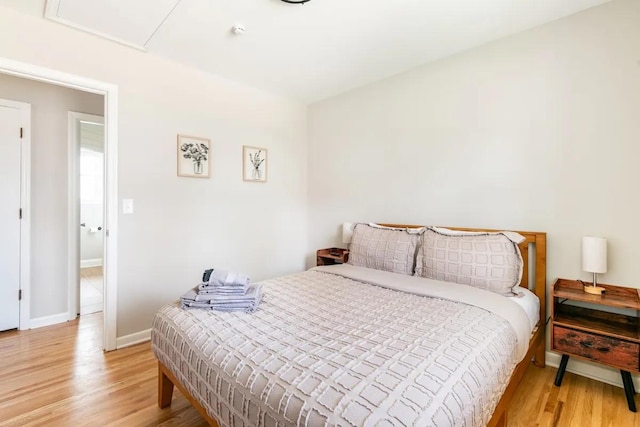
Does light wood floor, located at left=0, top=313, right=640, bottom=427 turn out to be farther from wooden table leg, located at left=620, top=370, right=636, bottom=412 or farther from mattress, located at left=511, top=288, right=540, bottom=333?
mattress, located at left=511, top=288, right=540, bottom=333

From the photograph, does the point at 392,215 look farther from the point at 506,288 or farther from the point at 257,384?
the point at 257,384

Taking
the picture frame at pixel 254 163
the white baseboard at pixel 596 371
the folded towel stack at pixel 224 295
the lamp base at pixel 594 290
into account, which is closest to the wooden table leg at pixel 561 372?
the white baseboard at pixel 596 371

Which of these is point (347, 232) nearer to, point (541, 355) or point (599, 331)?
point (541, 355)

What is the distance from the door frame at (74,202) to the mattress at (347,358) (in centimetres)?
215

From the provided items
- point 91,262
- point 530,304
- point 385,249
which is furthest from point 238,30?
point 91,262

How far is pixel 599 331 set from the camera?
5.77ft

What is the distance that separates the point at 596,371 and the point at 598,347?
461mm

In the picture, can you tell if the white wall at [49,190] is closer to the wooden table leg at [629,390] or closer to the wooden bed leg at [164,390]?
the wooden bed leg at [164,390]

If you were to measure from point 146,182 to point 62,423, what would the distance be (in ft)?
5.68

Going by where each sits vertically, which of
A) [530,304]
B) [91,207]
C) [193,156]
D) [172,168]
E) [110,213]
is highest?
[193,156]

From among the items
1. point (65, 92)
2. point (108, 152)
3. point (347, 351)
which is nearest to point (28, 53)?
point (108, 152)

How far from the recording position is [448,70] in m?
2.67

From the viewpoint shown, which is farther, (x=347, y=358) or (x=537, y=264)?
(x=537, y=264)

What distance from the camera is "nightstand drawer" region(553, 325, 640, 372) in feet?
5.42
